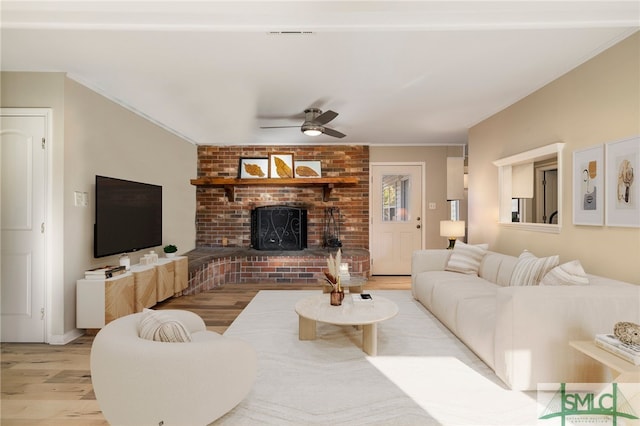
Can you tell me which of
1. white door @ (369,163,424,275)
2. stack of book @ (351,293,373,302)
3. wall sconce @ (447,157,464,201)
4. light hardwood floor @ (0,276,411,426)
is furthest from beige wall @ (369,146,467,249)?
light hardwood floor @ (0,276,411,426)

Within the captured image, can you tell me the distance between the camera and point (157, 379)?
1444mm

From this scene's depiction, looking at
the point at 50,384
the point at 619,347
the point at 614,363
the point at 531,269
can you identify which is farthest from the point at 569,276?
the point at 50,384

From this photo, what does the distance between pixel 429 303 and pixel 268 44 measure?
298 cm

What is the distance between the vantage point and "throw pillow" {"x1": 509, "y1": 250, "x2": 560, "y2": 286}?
2.62 metres

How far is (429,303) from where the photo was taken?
3.46m

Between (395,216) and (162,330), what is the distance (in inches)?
195

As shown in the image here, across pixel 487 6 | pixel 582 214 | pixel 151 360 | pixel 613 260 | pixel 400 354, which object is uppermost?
pixel 487 6

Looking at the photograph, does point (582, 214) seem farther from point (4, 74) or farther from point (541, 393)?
point (4, 74)

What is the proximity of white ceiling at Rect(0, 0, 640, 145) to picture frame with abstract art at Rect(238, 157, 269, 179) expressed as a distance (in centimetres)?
132

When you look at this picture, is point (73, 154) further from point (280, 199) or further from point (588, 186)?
point (588, 186)

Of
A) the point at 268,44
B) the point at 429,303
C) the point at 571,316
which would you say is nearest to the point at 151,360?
the point at 268,44

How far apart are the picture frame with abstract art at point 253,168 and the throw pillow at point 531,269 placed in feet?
14.0

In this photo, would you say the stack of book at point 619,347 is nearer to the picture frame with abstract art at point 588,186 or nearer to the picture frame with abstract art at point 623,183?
the picture frame with abstract art at point 623,183

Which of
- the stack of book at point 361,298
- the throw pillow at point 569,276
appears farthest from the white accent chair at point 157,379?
the throw pillow at point 569,276
